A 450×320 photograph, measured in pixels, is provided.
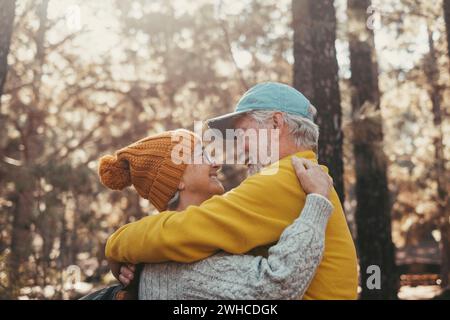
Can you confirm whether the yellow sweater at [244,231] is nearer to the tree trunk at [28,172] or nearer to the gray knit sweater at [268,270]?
the gray knit sweater at [268,270]

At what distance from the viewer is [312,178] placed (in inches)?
94.6

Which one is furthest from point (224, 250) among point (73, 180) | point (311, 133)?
point (73, 180)

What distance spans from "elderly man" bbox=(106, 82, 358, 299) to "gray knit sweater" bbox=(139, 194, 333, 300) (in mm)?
64

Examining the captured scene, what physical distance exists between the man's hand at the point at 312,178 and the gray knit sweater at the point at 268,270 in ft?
0.15

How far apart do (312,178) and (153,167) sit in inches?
34.3

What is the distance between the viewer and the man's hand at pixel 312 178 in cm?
239

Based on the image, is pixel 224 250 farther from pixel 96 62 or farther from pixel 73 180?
pixel 96 62

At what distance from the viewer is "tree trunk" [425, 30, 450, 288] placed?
10.9 meters

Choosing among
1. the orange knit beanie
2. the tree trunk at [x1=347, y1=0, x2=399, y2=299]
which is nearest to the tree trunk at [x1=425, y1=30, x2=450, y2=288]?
the tree trunk at [x1=347, y1=0, x2=399, y2=299]

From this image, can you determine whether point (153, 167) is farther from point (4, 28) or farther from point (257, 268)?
point (4, 28)

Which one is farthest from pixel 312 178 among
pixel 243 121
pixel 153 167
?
pixel 153 167

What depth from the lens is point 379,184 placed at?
9.41 m

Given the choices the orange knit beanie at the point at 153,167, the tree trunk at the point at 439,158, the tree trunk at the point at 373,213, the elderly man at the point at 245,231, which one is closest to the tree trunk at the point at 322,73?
the orange knit beanie at the point at 153,167
